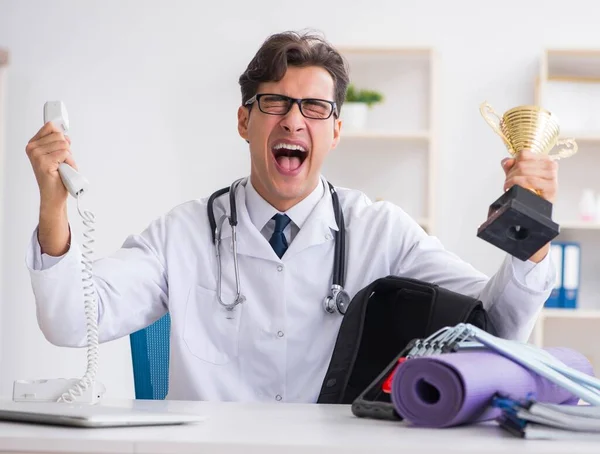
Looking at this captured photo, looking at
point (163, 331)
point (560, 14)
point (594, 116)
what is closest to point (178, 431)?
point (163, 331)

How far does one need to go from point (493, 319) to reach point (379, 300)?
0.24 metres

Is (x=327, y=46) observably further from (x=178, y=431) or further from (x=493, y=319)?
(x=178, y=431)

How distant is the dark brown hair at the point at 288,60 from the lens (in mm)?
2209

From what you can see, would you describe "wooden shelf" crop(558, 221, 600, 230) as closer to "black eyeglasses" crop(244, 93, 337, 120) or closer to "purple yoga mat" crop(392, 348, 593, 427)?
"black eyeglasses" crop(244, 93, 337, 120)

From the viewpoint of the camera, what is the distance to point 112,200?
440 centimetres

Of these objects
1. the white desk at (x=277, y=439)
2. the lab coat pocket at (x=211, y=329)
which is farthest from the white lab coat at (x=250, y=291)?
the white desk at (x=277, y=439)

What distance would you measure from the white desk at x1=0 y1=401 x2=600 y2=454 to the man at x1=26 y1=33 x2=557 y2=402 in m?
0.69

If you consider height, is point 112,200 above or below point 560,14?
below

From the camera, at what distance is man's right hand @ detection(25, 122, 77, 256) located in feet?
5.22

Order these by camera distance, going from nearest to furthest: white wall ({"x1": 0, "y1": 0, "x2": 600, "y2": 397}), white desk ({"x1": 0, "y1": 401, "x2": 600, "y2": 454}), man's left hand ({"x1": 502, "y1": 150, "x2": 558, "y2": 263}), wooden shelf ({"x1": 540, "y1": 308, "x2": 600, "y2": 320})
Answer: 1. white desk ({"x1": 0, "y1": 401, "x2": 600, "y2": 454})
2. man's left hand ({"x1": 502, "y1": 150, "x2": 558, "y2": 263})
3. wooden shelf ({"x1": 540, "y1": 308, "x2": 600, "y2": 320})
4. white wall ({"x1": 0, "y1": 0, "x2": 600, "y2": 397})

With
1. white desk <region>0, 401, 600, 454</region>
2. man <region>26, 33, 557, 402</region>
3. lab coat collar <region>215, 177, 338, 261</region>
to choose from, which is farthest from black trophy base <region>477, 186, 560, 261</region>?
lab coat collar <region>215, 177, 338, 261</region>

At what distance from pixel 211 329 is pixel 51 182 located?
61 cm

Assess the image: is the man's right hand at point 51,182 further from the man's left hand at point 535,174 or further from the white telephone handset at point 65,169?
the man's left hand at point 535,174

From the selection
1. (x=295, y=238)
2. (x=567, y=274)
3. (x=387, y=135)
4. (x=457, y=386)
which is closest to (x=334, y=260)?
(x=295, y=238)
